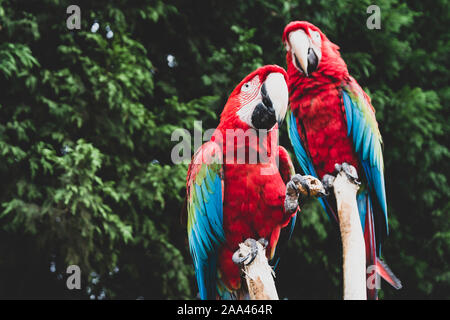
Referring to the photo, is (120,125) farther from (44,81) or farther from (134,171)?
(44,81)

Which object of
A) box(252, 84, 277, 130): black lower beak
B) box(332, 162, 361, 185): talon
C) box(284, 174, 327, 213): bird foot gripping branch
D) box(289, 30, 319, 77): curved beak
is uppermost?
box(289, 30, 319, 77): curved beak

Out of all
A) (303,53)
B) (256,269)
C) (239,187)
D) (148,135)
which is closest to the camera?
(256,269)

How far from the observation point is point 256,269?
1560mm

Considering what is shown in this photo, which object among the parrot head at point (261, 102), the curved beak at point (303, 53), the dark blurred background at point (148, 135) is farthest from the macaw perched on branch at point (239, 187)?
the dark blurred background at point (148, 135)

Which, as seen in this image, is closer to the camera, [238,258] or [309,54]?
[238,258]

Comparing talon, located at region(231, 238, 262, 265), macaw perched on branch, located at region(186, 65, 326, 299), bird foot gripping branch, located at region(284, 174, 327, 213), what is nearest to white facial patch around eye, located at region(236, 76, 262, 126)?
macaw perched on branch, located at region(186, 65, 326, 299)

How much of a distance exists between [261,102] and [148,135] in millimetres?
2092

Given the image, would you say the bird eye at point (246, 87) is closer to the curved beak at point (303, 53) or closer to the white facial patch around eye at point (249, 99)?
the white facial patch around eye at point (249, 99)

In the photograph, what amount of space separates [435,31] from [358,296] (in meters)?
3.86

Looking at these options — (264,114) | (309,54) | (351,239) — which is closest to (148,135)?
(309,54)

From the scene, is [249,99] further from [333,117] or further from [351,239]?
[351,239]

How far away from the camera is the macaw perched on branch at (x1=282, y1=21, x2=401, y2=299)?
1877 millimetres

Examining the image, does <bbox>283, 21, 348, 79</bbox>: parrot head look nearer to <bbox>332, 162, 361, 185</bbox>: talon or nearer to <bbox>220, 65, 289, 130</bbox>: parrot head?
<bbox>220, 65, 289, 130</bbox>: parrot head
